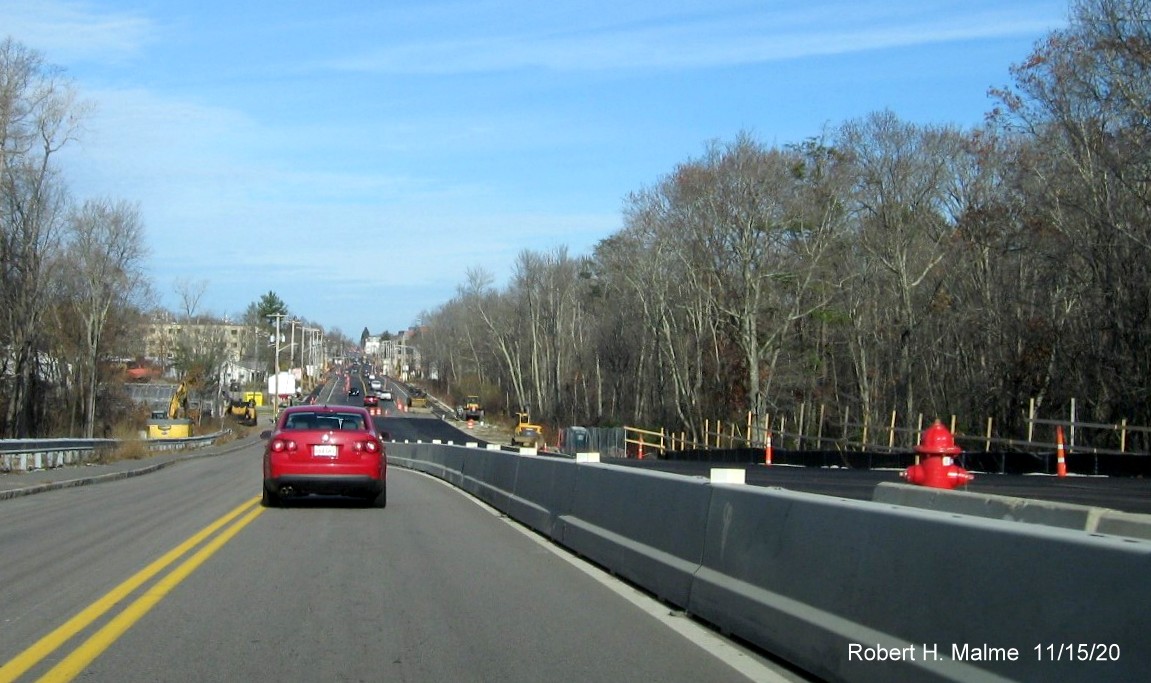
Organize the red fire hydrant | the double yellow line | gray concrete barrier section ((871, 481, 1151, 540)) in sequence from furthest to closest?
the red fire hydrant
the double yellow line
gray concrete barrier section ((871, 481, 1151, 540))

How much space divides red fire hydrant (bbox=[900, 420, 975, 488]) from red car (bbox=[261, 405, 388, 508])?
28.2ft

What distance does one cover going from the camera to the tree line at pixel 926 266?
4016 cm

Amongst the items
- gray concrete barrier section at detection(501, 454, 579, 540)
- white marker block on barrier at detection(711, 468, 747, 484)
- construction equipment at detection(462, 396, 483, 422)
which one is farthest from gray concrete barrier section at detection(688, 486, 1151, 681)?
construction equipment at detection(462, 396, 483, 422)

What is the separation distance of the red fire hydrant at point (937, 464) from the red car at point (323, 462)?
28.2 ft

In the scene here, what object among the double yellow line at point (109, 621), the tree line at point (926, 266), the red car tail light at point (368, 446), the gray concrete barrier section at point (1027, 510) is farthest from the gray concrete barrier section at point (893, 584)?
the tree line at point (926, 266)

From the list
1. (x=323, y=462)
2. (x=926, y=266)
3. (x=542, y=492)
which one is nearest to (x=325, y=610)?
(x=542, y=492)

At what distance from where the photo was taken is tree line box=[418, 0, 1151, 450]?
40156 millimetres

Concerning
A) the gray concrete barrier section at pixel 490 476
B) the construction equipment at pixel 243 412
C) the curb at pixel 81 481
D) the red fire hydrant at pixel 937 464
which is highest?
the red fire hydrant at pixel 937 464

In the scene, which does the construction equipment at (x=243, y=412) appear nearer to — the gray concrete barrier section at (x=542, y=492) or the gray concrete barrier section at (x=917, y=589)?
the gray concrete barrier section at (x=542, y=492)

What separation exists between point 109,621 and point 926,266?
58.8m

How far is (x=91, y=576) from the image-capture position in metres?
10.6

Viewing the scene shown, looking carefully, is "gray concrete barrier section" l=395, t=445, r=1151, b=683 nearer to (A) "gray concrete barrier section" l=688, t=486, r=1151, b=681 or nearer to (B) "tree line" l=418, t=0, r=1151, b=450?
(A) "gray concrete barrier section" l=688, t=486, r=1151, b=681

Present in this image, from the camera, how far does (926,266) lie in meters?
62.3

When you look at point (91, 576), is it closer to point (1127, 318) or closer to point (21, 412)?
Answer: point (1127, 318)
